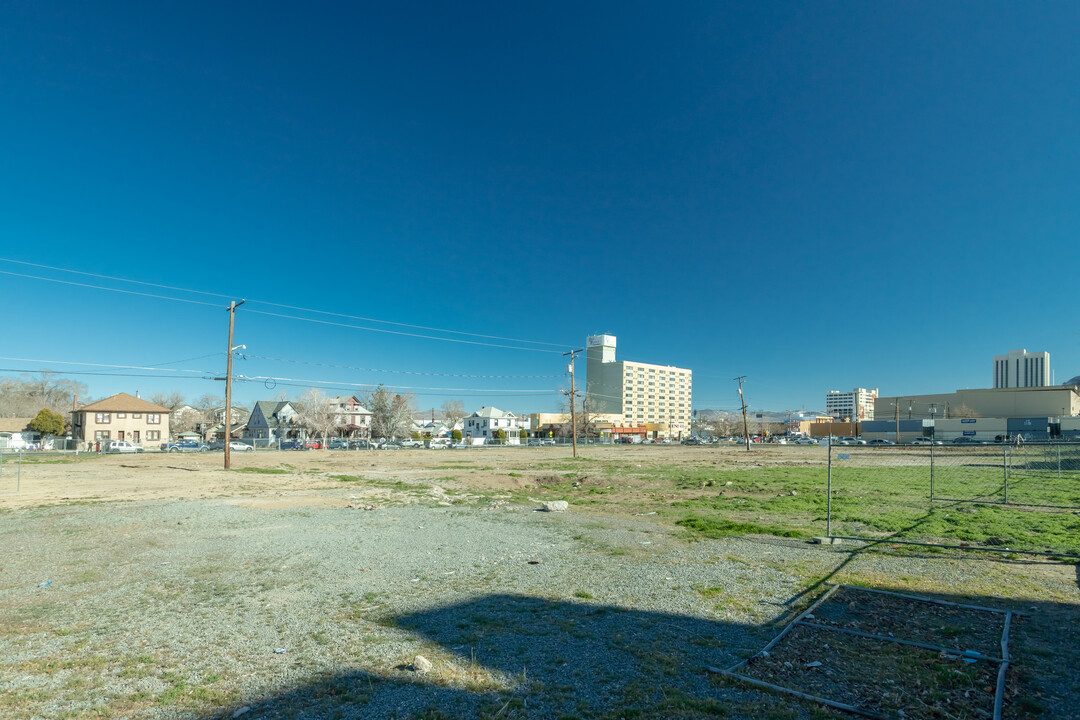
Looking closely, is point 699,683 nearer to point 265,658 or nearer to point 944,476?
point 265,658

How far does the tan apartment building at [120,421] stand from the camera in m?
69.9

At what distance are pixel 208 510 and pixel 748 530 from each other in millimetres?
16099

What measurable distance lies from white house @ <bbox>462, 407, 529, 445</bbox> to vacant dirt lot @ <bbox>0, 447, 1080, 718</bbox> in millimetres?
109020

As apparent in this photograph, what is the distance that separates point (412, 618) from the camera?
24.2 feet

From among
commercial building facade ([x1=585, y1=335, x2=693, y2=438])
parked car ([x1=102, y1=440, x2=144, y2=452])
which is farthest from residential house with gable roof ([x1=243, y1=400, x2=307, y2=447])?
commercial building facade ([x1=585, y1=335, x2=693, y2=438])

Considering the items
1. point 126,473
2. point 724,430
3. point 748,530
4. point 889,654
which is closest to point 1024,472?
point 748,530

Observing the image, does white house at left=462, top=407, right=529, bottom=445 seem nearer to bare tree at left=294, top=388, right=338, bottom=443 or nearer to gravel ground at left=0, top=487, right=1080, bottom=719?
bare tree at left=294, top=388, right=338, bottom=443

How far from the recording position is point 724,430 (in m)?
149

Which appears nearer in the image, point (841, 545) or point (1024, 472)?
point (841, 545)

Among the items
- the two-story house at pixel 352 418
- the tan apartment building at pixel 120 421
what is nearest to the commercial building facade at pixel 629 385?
the two-story house at pixel 352 418

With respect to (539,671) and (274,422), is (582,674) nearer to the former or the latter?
(539,671)

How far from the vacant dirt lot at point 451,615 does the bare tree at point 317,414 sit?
7348 cm

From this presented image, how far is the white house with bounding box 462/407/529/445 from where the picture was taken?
414 ft

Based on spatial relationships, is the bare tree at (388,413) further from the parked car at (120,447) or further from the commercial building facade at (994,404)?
the commercial building facade at (994,404)
